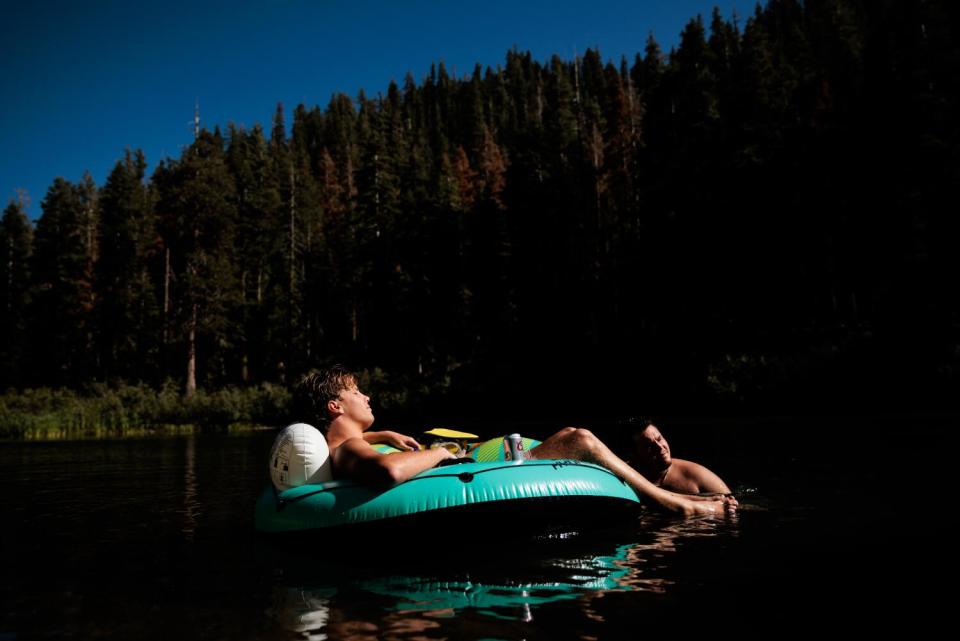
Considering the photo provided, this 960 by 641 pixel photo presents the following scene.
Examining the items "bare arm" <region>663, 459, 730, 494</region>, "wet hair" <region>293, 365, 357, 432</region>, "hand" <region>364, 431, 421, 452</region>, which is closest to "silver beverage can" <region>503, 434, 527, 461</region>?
"hand" <region>364, 431, 421, 452</region>

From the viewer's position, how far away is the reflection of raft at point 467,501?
488 cm

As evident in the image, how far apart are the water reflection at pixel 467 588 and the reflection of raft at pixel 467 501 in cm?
25

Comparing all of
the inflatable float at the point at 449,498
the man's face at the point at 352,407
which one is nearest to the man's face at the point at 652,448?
the inflatable float at the point at 449,498

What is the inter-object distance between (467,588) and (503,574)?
0.39 m

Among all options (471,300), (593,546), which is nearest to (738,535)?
(593,546)

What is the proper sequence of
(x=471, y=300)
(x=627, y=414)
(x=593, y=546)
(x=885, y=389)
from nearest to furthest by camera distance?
(x=593, y=546)
(x=885, y=389)
(x=627, y=414)
(x=471, y=300)

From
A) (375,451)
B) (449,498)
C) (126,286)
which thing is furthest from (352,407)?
(126,286)

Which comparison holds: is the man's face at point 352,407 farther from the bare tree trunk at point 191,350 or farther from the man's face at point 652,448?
the bare tree trunk at point 191,350

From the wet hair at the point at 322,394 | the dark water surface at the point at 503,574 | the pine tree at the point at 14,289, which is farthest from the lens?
the pine tree at the point at 14,289

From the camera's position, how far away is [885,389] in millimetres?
23594

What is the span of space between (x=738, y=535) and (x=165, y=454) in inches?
601

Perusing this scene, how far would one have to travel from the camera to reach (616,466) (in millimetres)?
6125

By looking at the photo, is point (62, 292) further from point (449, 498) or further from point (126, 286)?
point (449, 498)

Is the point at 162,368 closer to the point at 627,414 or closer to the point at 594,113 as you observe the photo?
the point at 627,414
